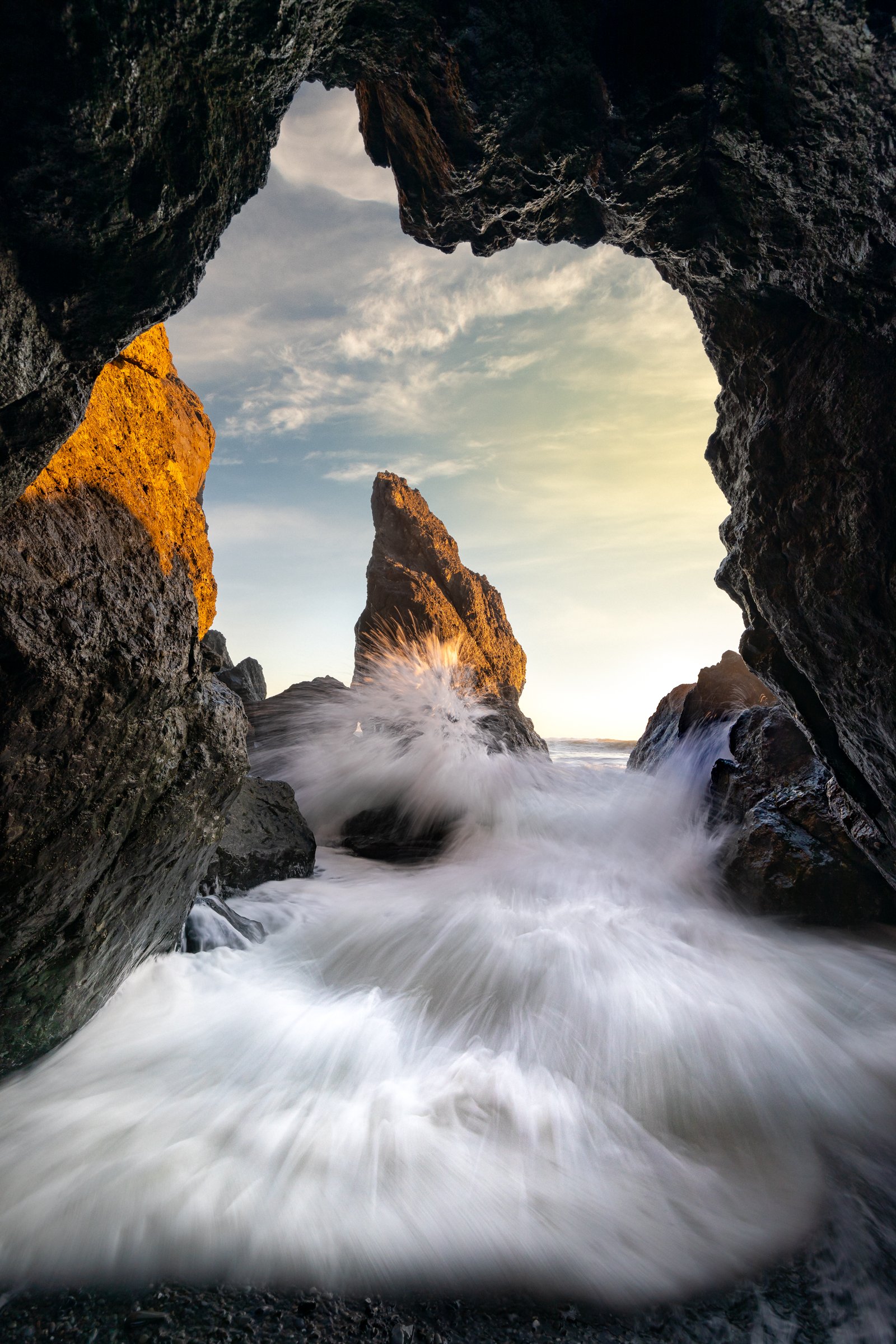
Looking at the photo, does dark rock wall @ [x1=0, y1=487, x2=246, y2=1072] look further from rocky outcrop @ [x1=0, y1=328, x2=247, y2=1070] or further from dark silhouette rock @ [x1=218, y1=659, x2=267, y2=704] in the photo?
dark silhouette rock @ [x1=218, y1=659, x2=267, y2=704]

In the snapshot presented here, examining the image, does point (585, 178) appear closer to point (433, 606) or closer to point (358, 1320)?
point (358, 1320)

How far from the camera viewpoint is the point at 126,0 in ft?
4.26

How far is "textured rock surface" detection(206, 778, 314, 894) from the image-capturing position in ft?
16.5

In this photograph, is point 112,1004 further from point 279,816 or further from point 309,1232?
point 279,816

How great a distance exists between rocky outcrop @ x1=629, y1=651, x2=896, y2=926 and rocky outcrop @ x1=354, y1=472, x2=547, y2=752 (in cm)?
619

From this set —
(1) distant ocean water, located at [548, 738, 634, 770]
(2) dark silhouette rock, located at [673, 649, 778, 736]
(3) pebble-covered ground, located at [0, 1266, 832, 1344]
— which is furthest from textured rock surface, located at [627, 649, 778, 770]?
(1) distant ocean water, located at [548, 738, 634, 770]

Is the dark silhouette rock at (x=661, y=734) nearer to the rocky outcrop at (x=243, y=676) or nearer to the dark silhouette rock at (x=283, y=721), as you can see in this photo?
the dark silhouette rock at (x=283, y=721)

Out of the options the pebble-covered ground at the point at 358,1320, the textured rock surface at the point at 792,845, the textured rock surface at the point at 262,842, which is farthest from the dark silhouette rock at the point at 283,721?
the pebble-covered ground at the point at 358,1320

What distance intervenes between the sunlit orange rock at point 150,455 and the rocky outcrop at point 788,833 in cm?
419

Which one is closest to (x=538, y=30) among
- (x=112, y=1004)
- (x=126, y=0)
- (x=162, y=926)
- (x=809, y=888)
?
(x=126, y=0)

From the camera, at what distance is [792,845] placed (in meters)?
4.77

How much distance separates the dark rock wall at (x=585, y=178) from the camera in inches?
57.1

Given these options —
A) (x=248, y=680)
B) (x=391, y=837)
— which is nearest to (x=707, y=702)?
(x=391, y=837)

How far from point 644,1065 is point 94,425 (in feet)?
12.9
